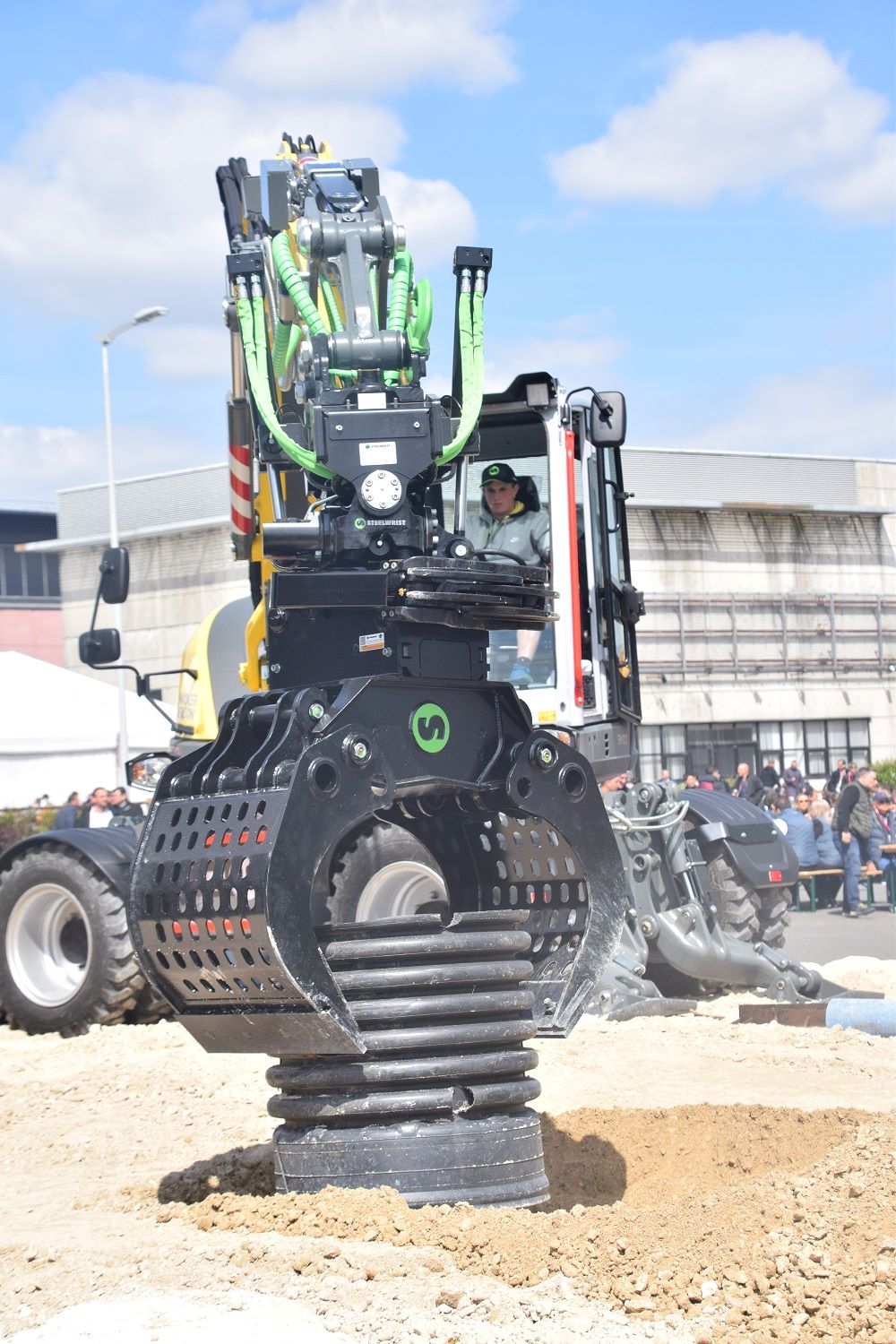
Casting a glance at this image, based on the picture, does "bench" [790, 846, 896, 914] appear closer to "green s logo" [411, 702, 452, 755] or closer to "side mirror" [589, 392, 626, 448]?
"side mirror" [589, 392, 626, 448]

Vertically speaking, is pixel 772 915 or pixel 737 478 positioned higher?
pixel 737 478

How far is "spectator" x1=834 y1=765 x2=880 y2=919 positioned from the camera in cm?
1795

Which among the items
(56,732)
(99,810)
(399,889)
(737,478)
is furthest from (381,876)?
(737,478)

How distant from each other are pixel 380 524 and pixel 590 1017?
5.27 meters

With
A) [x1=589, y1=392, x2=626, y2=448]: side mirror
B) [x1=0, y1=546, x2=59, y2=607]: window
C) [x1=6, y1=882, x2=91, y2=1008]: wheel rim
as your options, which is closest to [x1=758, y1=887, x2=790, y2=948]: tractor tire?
[x1=589, y1=392, x2=626, y2=448]: side mirror

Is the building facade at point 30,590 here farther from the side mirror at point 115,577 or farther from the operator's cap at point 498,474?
the operator's cap at point 498,474

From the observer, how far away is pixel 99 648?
10117mm

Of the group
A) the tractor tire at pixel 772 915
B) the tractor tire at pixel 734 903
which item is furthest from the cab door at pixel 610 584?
the tractor tire at pixel 772 915

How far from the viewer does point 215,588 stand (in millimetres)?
37219

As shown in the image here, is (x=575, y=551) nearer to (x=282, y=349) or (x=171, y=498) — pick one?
(x=282, y=349)

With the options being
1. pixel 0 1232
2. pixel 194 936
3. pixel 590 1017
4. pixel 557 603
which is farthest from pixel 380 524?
pixel 590 1017

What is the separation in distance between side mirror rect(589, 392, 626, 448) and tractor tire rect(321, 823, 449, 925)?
7.96 ft

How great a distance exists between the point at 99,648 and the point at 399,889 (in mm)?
2817

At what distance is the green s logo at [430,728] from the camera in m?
4.74
